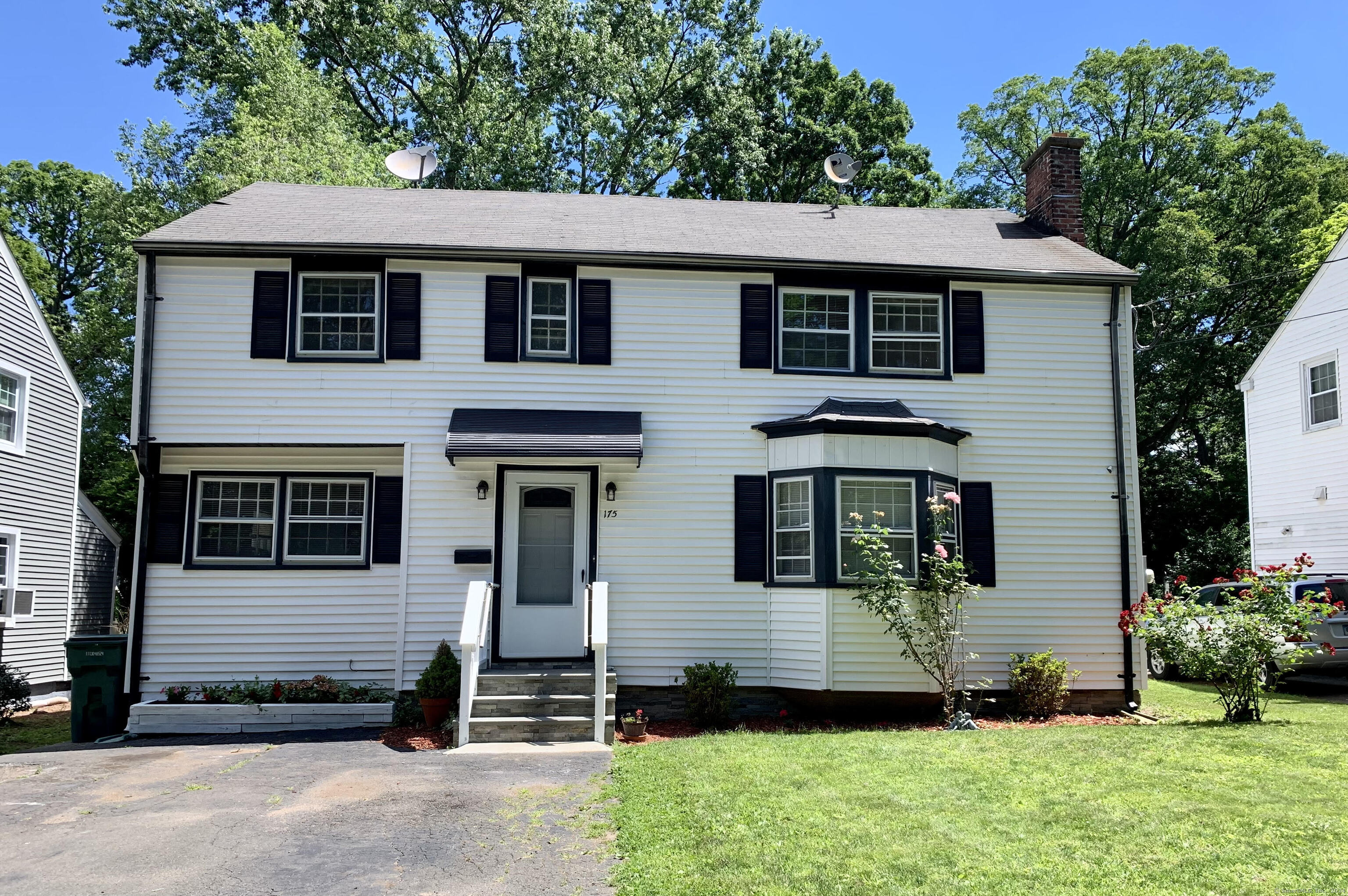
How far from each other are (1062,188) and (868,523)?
644 cm

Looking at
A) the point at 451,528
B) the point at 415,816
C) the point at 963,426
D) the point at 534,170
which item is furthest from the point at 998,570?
the point at 534,170

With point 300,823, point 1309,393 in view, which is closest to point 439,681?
point 300,823

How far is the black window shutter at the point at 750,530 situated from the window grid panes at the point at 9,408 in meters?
10.5

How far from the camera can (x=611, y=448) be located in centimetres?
1109

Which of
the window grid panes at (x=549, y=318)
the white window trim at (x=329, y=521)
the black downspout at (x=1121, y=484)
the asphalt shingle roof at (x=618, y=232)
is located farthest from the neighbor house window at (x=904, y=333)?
the white window trim at (x=329, y=521)

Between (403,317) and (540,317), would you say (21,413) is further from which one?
(540,317)

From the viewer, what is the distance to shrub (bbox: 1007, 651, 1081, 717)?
37.3 feet

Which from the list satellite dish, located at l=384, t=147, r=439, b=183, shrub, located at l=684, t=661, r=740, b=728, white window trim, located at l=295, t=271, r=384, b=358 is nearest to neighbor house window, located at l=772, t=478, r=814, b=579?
shrub, located at l=684, t=661, r=740, b=728

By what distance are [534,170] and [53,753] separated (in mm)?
20940

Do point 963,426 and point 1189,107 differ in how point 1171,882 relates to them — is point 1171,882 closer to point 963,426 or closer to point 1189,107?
point 963,426

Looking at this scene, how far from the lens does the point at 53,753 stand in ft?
32.4

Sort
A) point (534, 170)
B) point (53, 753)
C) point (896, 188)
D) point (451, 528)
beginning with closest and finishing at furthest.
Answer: point (53, 753), point (451, 528), point (534, 170), point (896, 188)

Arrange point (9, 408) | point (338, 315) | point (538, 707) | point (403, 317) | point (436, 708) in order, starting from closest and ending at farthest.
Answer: point (538, 707) < point (436, 708) < point (403, 317) < point (338, 315) < point (9, 408)

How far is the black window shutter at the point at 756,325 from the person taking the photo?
12.0 meters
